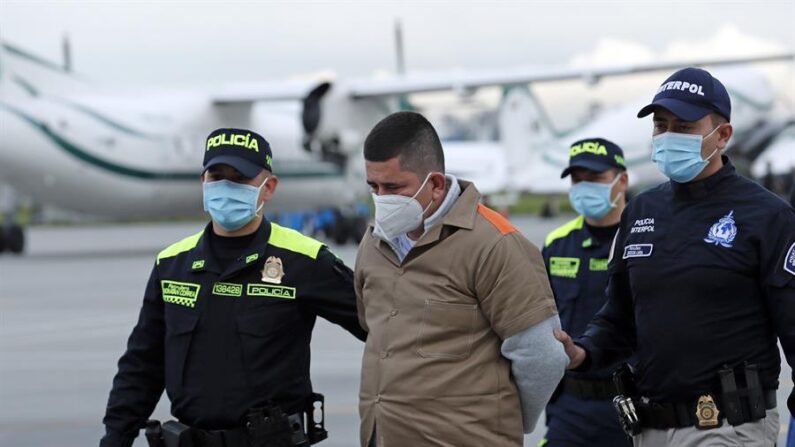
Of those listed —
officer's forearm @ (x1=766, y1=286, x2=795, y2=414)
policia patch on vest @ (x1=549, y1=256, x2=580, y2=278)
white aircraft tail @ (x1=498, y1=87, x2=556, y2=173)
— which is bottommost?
officer's forearm @ (x1=766, y1=286, x2=795, y2=414)

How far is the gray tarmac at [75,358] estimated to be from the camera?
28.8 ft

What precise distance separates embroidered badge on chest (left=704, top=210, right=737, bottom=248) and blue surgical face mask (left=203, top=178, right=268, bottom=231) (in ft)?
5.10

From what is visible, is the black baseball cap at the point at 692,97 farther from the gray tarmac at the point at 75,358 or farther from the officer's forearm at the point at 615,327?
the gray tarmac at the point at 75,358

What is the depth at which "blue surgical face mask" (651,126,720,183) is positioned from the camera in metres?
4.27

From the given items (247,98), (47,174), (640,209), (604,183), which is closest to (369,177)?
(640,209)

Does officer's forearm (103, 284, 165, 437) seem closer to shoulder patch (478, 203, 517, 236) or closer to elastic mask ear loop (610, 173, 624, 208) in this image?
shoulder patch (478, 203, 517, 236)

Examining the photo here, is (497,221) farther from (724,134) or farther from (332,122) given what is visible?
(332,122)

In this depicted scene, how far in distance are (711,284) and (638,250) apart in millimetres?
302

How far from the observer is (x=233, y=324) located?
14.6 feet

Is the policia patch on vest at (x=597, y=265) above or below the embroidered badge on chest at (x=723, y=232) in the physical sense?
below

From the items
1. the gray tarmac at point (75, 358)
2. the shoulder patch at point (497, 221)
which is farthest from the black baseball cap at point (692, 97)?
the gray tarmac at point (75, 358)

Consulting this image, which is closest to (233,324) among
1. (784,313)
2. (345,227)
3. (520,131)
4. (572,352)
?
(572,352)

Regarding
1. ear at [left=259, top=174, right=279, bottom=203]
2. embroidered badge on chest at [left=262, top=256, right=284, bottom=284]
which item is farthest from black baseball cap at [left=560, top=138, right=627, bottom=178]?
embroidered badge on chest at [left=262, top=256, right=284, bottom=284]

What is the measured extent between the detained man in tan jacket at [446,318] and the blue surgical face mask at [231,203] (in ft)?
2.58
